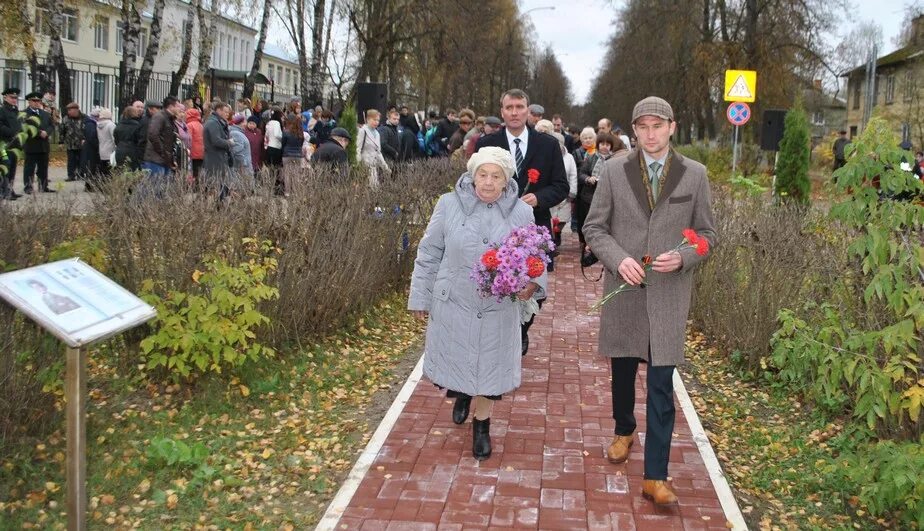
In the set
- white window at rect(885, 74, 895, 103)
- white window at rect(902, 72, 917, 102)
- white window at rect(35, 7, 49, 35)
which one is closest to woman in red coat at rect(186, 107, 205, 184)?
white window at rect(35, 7, 49, 35)

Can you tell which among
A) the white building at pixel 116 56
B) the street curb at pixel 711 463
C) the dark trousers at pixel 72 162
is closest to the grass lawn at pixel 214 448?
the street curb at pixel 711 463

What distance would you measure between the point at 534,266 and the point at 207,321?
2125 millimetres

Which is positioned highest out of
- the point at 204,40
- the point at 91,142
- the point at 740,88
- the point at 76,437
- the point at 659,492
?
the point at 204,40

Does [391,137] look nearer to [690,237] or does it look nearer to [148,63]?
[148,63]

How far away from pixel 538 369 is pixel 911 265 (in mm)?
3657

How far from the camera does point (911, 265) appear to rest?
428 centimetres

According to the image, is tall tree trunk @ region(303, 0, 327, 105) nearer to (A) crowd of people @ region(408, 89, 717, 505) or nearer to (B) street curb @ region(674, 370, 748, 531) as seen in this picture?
(B) street curb @ region(674, 370, 748, 531)

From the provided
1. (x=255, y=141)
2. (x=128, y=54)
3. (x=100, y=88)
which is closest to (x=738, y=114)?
(x=255, y=141)

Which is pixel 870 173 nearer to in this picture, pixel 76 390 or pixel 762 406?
pixel 762 406

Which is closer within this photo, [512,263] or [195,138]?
[512,263]

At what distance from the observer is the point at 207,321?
Answer: 19.2 ft

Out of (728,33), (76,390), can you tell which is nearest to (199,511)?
(76,390)

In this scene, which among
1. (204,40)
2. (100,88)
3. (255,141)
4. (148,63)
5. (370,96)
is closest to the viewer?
(255,141)

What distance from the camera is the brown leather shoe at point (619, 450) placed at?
5379 mm
